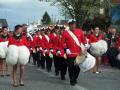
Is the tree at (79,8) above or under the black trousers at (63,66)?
above

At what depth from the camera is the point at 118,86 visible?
51.1 feet

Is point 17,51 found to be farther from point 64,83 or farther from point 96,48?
point 96,48

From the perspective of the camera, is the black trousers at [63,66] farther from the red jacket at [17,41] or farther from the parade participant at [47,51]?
the parade participant at [47,51]

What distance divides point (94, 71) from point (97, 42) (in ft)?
3.84

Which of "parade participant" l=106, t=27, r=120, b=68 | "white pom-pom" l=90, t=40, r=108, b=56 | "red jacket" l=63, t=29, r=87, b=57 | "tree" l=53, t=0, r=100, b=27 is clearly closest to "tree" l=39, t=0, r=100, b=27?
"tree" l=53, t=0, r=100, b=27

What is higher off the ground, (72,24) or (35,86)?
(72,24)

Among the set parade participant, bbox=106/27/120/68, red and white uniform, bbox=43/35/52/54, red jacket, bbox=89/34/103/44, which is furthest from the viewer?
parade participant, bbox=106/27/120/68

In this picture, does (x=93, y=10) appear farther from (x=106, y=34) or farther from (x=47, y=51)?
(x=47, y=51)

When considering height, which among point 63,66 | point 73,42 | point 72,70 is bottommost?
point 63,66

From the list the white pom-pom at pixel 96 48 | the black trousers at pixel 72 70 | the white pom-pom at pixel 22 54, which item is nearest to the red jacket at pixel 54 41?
the white pom-pom at pixel 96 48

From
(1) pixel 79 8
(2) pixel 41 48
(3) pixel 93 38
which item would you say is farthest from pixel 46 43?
(1) pixel 79 8

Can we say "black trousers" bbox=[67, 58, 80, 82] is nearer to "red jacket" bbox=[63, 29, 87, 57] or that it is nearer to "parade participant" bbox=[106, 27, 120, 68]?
"red jacket" bbox=[63, 29, 87, 57]

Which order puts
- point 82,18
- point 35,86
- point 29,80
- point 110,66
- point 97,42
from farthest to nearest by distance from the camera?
point 82,18
point 110,66
point 97,42
point 29,80
point 35,86

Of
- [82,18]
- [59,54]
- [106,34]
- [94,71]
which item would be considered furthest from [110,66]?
[82,18]
